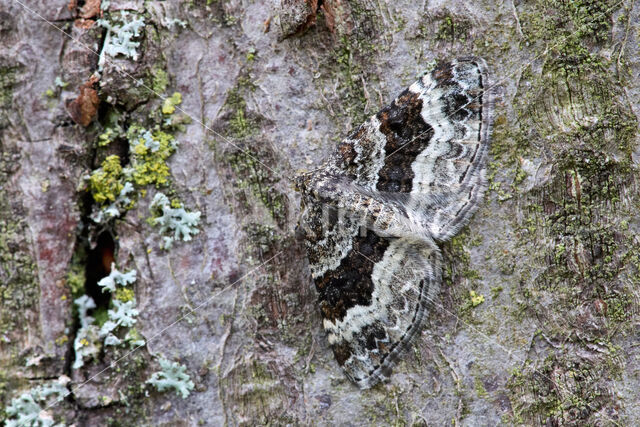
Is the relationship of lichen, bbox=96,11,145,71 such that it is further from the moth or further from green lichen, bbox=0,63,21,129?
the moth

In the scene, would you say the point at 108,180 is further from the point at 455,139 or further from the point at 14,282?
the point at 455,139

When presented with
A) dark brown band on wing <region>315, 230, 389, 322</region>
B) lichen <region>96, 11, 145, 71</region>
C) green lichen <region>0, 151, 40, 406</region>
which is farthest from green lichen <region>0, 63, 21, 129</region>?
dark brown band on wing <region>315, 230, 389, 322</region>

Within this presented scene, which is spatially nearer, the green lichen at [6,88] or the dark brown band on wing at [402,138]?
the dark brown band on wing at [402,138]

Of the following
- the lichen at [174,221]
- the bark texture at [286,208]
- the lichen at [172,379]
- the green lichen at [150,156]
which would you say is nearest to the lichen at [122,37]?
the bark texture at [286,208]

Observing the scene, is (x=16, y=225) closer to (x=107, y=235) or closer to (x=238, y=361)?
(x=107, y=235)

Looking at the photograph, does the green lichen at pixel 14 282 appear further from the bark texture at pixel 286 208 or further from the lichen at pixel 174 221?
the lichen at pixel 174 221

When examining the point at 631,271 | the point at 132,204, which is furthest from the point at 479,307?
the point at 132,204
